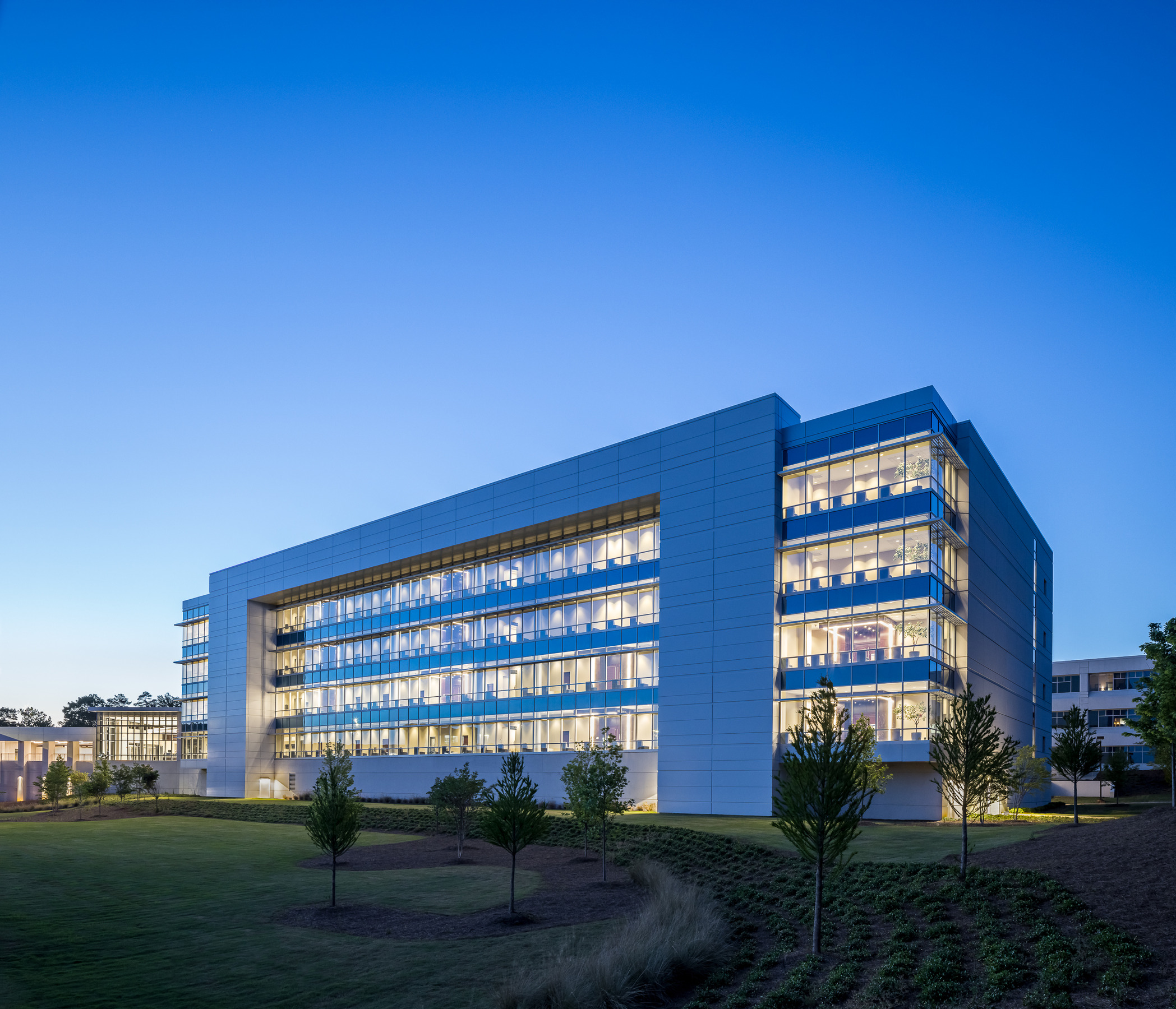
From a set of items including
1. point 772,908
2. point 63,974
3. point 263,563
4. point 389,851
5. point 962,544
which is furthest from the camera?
point 263,563

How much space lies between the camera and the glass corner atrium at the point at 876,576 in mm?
41281

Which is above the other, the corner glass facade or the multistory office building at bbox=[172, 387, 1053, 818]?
the multistory office building at bbox=[172, 387, 1053, 818]

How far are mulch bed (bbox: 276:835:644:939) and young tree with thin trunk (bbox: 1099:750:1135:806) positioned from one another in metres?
33.2

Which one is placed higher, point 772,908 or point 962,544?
point 962,544

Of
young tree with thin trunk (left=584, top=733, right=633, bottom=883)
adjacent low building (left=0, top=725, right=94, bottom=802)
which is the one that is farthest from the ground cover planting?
adjacent low building (left=0, top=725, right=94, bottom=802)

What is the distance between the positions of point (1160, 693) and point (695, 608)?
23154 mm

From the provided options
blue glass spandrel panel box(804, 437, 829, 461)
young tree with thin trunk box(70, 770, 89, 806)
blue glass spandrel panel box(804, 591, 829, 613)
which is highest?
blue glass spandrel panel box(804, 437, 829, 461)

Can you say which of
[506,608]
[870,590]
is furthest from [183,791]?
[870,590]

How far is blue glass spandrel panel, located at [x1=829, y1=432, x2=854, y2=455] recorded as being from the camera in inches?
1731

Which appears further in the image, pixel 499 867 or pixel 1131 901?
pixel 499 867

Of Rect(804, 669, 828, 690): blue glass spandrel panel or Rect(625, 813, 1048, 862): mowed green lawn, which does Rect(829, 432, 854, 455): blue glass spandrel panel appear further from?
Rect(625, 813, 1048, 862): mowed green lawn

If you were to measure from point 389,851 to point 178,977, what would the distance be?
23.2 meters

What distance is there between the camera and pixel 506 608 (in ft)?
201

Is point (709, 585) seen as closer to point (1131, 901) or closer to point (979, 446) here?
point (979, 446)
